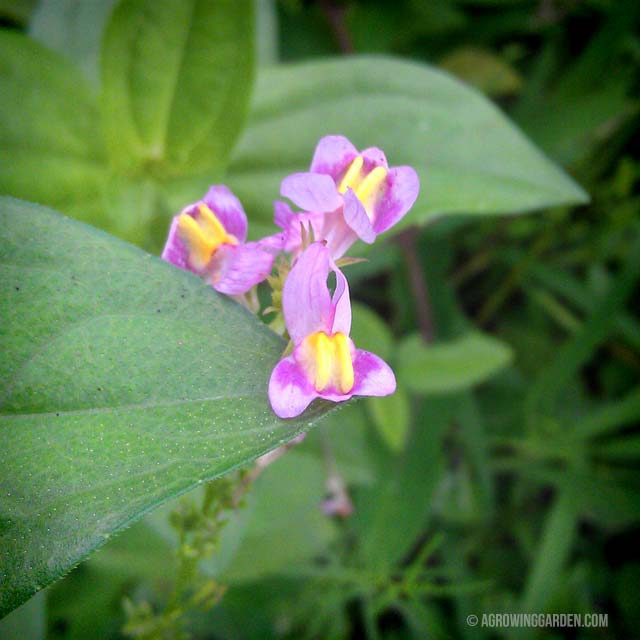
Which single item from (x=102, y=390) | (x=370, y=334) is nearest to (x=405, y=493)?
(x=370, y=334)

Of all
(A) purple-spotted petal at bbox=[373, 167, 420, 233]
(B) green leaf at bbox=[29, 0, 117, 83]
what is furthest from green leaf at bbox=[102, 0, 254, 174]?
(A) purple-spotted petal at bbox=[373, 167, 420, 233]

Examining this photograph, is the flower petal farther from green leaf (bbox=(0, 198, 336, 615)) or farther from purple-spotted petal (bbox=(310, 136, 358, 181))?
green leaf (bbox=(0, 198, 336, 615))

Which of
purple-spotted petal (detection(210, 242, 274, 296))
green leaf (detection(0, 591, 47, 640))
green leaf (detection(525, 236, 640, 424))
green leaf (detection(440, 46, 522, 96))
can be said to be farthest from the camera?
green leaf (detection(440, 46, 522, 96))

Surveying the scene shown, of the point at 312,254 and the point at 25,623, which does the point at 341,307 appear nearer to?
the point at 312,254

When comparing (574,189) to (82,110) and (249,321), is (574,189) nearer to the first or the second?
(249,321)

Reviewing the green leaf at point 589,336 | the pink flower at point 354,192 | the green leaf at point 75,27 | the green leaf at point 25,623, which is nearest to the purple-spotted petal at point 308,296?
the pink flower at point 354,192

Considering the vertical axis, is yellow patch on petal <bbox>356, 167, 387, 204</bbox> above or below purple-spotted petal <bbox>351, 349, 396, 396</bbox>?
above

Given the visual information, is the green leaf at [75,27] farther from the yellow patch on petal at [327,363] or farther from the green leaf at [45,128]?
the yellow patch on petal at [327,363]
